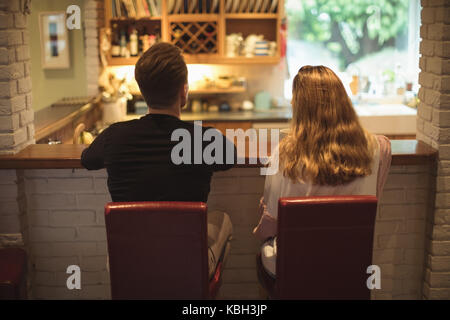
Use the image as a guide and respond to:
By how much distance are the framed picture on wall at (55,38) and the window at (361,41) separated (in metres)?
2.24

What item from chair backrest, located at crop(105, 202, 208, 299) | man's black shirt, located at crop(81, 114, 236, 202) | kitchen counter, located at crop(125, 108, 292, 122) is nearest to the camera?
chair backrest, located at crop(105, 202, 208, 299)

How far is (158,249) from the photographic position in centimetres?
197

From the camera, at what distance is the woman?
2098mm

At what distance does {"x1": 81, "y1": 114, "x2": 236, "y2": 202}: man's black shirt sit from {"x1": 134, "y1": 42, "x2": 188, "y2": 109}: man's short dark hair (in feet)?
0.23

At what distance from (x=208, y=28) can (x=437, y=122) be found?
129 inches

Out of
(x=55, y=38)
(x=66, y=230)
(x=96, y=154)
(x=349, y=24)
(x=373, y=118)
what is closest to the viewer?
(x=96, y=154)

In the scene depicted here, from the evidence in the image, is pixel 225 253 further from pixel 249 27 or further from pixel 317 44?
pixel 317 44

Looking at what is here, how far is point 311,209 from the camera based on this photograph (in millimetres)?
1945

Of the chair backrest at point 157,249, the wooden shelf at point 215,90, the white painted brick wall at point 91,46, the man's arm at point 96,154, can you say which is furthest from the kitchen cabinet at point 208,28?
the chair backrest at point 157,249

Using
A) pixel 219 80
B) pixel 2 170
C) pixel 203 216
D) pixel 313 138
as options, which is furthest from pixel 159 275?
pixel 219 80

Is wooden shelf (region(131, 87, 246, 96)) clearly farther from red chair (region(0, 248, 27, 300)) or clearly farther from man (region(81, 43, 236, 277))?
man (region(81, 43, 236, 277))

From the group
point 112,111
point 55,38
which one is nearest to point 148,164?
point 112,111

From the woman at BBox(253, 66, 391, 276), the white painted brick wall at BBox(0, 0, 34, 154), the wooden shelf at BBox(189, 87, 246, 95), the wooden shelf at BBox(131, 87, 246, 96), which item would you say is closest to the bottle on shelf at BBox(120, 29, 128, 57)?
the wooden shelf at BBox(131, 87, 246, 96)

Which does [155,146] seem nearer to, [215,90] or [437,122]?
[437,122]
